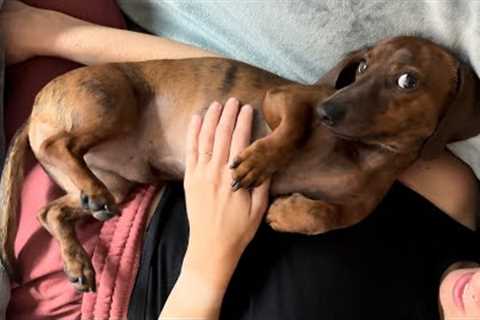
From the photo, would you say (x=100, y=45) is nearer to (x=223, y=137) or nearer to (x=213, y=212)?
(x=223, y=137)

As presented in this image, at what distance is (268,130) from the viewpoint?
66.7 inches

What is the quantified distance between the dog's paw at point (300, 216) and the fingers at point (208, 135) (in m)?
0.21

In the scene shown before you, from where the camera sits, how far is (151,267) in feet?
5.42

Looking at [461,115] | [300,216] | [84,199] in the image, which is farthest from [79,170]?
[461,115]

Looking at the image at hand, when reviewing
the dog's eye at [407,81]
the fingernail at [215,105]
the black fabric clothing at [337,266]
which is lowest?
the black fabric clothing at [337,266]

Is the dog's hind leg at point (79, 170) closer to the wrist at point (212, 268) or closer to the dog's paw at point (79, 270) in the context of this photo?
the dog's paw at point (79, 270)

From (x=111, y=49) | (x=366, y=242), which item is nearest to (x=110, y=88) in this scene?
(x=111, y=49)

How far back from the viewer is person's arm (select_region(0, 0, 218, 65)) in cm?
185

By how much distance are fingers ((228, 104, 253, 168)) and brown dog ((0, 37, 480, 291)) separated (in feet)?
0.14

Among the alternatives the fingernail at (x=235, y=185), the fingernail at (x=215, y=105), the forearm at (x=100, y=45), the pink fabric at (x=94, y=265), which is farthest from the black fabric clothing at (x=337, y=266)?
the forearm at (x=100, y=45)

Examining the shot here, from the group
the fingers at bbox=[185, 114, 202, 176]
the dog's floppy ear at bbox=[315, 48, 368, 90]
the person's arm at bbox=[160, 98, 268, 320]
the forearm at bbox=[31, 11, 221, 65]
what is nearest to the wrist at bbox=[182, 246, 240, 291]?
the person's arm at bbox=[160, 98, 268, 320]

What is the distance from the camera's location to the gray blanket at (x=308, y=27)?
1551 millimetres

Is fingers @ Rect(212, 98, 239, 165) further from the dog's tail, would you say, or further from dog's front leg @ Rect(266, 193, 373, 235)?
the dog's tail

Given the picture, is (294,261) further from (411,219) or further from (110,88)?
(110,88)
